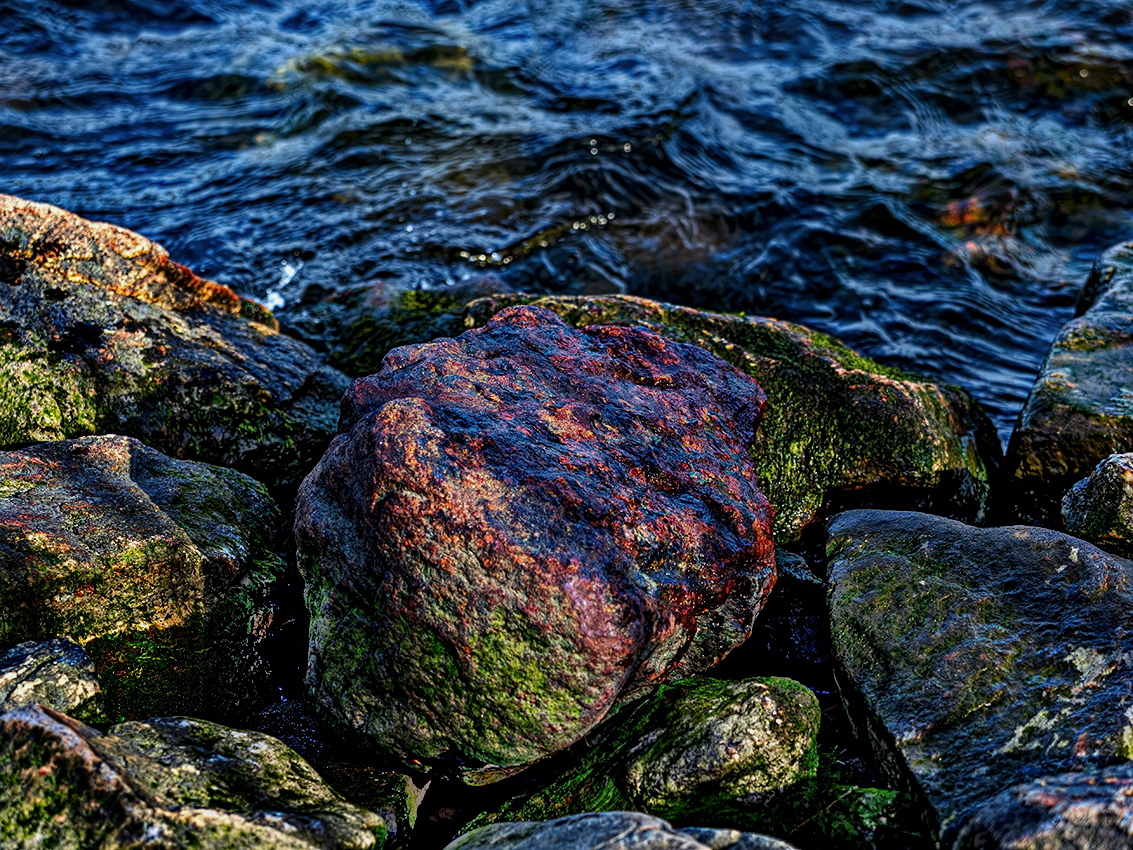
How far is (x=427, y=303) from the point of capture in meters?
5.69

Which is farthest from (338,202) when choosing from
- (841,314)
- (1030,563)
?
(1030,563)

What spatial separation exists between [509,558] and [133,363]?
8.39ft

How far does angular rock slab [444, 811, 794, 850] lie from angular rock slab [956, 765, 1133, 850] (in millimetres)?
516

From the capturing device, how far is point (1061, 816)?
2182 millimetres

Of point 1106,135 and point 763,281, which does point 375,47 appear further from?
point 1106,135

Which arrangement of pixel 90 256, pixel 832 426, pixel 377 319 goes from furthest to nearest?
1. pixel 377 319
2. pixel 90 256
3. pixel 832 426

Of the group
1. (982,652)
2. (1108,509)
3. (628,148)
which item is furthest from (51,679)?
(628,148)

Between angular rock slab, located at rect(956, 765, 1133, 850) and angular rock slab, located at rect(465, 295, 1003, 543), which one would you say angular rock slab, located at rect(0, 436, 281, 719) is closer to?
angular rock slab, located at rect(465, 295, 1003, 543)

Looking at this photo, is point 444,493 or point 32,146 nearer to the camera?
point 444,493

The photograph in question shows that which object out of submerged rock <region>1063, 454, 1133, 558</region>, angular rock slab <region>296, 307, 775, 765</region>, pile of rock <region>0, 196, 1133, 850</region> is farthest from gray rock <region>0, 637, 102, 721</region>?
submerged rock <region>1063, 454, 1133, 558</region>

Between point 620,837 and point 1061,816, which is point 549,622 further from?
point 1061,816

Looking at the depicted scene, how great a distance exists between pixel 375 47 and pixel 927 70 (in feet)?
20.5

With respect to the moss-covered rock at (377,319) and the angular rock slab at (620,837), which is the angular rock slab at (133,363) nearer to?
the moss-covered rock at (377,319)

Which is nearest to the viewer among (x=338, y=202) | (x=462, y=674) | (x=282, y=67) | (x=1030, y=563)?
(x=462, y=674)
